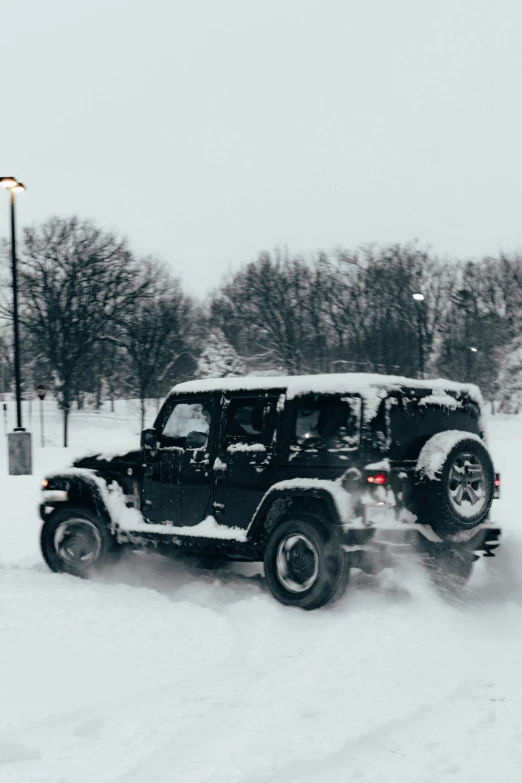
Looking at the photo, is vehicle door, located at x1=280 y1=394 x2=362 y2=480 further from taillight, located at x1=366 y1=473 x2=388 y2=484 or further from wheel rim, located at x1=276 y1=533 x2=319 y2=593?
wheel rim, located at x1=276 y1=533 x2=319 y2=593

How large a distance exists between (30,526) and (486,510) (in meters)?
6.72

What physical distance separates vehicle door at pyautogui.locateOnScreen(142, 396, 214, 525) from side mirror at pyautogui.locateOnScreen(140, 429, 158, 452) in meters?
0.05

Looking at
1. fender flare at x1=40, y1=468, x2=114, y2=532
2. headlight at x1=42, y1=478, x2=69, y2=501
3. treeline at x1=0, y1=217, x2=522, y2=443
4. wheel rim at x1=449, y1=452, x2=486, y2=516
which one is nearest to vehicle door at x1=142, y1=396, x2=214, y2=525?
fender flare at x1=40, y1=468, x2=114, y2=532

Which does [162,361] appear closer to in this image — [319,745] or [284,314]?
[284,314]

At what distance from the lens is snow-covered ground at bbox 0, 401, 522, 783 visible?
4148 mm

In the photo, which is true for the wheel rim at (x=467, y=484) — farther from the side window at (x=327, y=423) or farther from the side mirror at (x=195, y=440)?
the side mirror at (x=195, y=440)

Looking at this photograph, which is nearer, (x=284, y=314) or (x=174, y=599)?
(x=174, y=599)

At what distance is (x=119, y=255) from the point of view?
4559cm

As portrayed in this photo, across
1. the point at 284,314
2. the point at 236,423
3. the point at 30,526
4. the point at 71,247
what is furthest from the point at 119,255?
the point at 236,423

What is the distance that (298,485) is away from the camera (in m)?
7.34

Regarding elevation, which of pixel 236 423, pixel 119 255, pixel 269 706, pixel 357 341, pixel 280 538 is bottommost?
pixel 269 706

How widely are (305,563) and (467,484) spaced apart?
1.52 m

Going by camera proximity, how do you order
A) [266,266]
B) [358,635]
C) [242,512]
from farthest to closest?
[266,266], [242,512], [358,635]

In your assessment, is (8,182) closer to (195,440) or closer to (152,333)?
(195,440)
